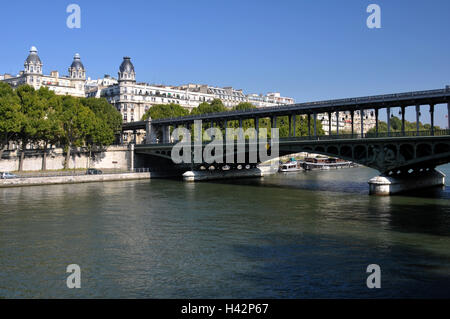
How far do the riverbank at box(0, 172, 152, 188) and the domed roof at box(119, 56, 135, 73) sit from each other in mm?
53941

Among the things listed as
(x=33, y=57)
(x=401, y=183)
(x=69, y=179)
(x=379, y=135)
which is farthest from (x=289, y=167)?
(x=33, y=57)

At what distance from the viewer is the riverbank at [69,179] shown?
6191 cm

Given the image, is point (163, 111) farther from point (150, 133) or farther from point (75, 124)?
point (75, 124)

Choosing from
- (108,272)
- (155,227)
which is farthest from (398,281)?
(155,227)

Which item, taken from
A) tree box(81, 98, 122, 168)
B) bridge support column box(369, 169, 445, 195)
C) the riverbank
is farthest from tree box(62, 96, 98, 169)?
bridge support column box(369, 169, 445, 195)

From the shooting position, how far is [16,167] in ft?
250

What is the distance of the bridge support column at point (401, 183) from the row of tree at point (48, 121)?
5057 centimetres

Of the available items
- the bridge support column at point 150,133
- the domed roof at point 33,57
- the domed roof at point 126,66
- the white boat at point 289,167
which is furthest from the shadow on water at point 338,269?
the domed roof at point 33,57

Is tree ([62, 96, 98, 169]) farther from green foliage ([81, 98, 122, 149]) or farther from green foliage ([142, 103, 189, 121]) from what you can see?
green foliage ([142, 103, 189, 121])

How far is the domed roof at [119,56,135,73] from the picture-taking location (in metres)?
126

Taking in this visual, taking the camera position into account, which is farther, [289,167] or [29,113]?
[289,167]

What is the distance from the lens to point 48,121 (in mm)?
74688

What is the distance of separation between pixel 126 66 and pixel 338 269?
112714mm

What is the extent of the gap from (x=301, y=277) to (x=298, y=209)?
2002 centimetres
